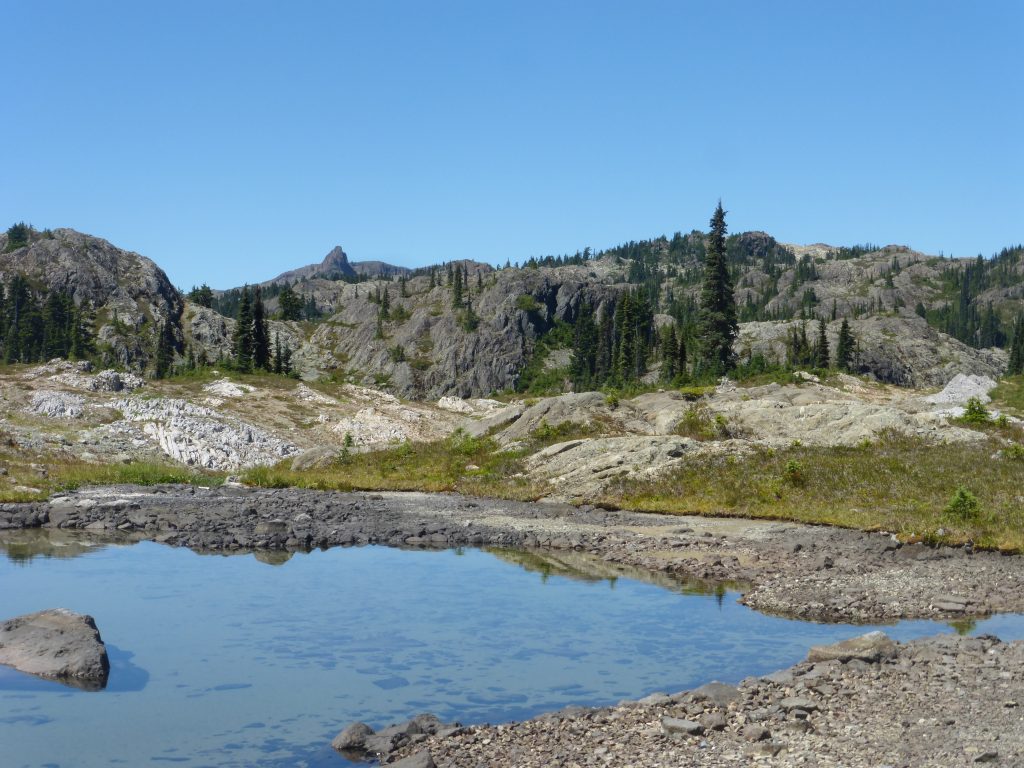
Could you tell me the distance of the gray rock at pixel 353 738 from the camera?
16.0 meters

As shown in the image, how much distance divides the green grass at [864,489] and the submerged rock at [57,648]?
96.5 feet

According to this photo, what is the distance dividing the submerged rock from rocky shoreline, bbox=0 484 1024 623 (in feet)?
50.5

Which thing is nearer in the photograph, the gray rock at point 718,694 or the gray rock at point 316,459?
the gray rock at point 718,694

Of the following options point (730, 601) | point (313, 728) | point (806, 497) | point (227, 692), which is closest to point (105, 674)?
point (227, 692)

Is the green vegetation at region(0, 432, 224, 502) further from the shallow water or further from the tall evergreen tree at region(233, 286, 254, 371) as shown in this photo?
the tall evergreen tree at region(233, 286, 254, 371)

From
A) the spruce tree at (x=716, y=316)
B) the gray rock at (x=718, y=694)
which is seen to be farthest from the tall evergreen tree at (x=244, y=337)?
the gray rock at (x=718, y=694)

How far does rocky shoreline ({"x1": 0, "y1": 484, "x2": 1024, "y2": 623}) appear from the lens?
90.1 ft

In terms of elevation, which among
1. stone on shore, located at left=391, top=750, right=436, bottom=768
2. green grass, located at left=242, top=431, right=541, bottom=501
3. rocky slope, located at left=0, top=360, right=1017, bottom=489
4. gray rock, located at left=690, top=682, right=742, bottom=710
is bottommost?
stone on shore, located at left=391, top=750, right=436, bottom=768

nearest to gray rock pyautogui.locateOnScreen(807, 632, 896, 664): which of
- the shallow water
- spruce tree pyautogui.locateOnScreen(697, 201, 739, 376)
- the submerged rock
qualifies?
the shallow water

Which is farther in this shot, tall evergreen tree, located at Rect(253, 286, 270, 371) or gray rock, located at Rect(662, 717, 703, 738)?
tall evergreen tree, located at Rect(253, 286, 270, 371)

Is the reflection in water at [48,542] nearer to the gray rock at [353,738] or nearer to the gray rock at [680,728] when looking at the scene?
the gray rock at [353,738]

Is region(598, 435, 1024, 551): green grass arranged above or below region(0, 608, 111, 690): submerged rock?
above

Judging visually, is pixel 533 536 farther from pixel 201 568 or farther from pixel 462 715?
pixel 462 715

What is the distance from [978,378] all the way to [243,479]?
82799mm
